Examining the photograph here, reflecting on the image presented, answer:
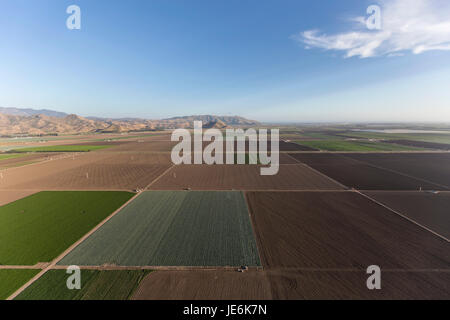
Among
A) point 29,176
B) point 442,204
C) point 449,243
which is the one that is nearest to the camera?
point 449,243

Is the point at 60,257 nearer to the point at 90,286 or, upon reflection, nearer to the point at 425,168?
the point at 90,286

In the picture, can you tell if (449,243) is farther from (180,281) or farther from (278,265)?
(180,281)

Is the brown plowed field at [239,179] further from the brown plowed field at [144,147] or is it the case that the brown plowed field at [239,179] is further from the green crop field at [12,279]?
the brown plowed field at [144,147]

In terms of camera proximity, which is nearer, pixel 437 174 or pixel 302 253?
pixel 302 253

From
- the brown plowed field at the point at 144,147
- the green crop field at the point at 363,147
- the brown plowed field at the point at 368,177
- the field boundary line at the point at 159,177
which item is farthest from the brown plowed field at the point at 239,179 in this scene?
the green crop field at the point at 363,147

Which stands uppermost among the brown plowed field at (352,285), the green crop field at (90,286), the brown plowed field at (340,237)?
the brown plowed field at (340,237)

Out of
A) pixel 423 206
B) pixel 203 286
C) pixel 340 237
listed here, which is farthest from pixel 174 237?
pixel 423 206

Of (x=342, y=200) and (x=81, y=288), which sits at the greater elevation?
(x=342, y=200)

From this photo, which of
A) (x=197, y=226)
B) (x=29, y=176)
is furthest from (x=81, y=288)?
(x=29, y=176)

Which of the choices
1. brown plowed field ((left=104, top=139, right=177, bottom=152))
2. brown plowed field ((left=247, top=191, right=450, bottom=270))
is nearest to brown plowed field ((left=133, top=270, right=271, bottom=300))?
brown plowed field ((left=247, top=191, right=450, bottom=270))
